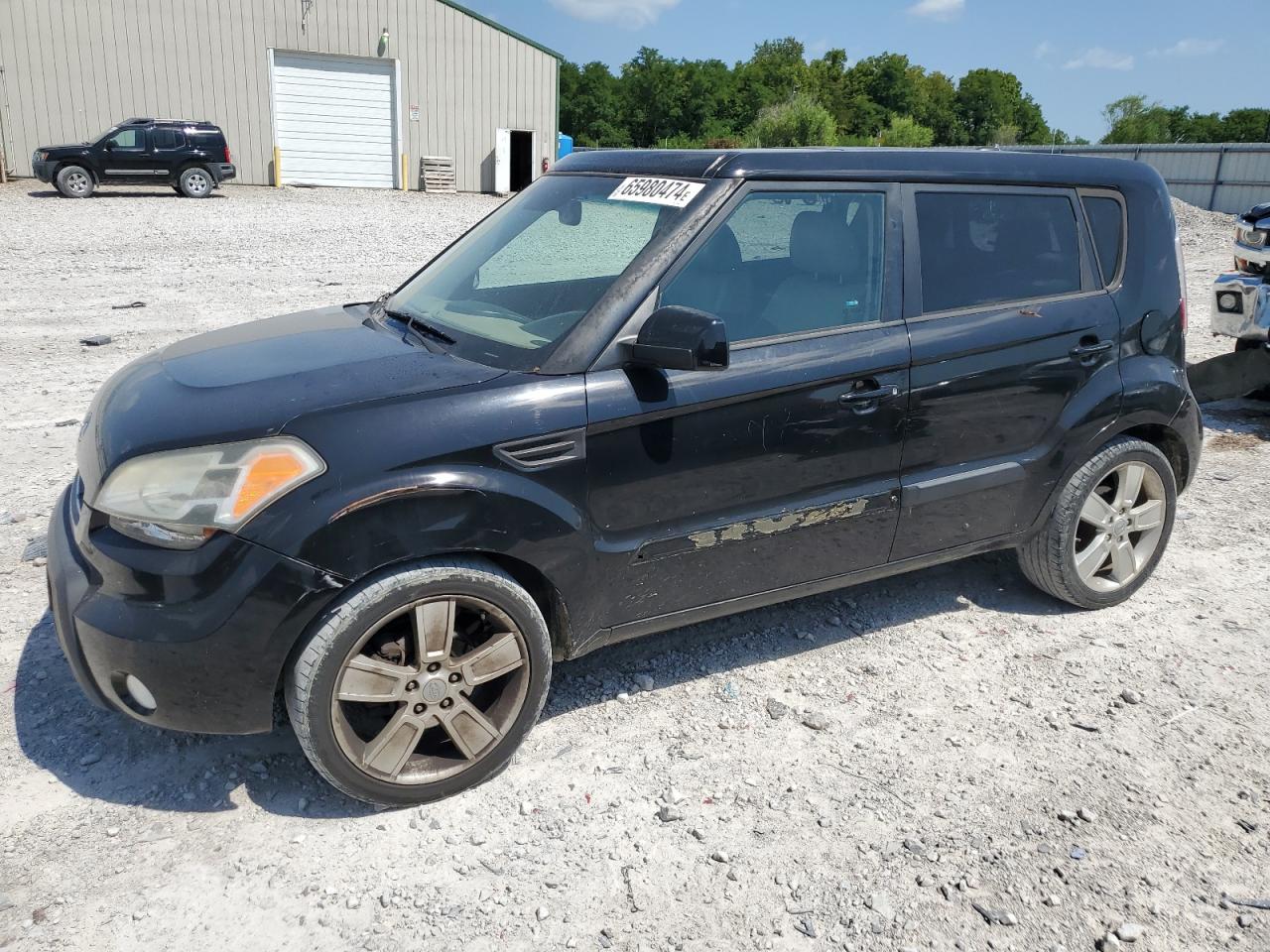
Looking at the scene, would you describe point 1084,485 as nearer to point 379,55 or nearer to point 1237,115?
point 379,55

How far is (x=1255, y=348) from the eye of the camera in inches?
299

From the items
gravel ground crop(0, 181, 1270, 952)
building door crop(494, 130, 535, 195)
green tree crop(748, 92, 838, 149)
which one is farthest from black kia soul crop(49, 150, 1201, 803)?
green tree crop(748, 92, 838, 149)

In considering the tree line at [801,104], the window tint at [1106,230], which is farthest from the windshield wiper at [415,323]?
the tree line at [801,104]

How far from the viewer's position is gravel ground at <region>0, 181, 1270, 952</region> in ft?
9.01

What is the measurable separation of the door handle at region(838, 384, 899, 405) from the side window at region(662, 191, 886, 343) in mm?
260

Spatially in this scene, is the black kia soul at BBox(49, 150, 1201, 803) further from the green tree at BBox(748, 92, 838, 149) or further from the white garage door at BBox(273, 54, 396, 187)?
the green tree at BBox(748, 92, 838, 149)

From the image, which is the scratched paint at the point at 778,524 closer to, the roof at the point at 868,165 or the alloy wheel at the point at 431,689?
the alloy wheel at the point at 431,689

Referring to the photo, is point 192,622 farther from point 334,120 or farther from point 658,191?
point 334,120

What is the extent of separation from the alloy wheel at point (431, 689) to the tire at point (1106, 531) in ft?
8.19

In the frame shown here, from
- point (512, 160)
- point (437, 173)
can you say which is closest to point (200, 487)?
point (437, 173)

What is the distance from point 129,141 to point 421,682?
23.9 m

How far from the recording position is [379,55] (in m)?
29.8

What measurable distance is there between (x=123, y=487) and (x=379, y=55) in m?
30.2

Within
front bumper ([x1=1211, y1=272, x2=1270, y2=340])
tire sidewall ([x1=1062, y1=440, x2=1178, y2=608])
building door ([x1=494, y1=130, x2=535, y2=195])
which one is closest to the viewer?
tire sidewall ([x1=1062, y1=440, x2=1178, y2=608])
